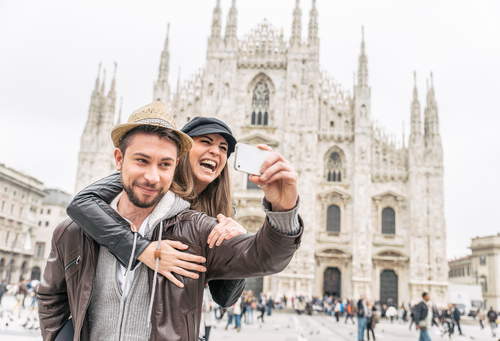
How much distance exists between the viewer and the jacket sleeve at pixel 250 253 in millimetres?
1298

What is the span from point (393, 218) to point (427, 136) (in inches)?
210

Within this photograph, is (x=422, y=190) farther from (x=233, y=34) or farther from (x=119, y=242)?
(x=119, y=242)

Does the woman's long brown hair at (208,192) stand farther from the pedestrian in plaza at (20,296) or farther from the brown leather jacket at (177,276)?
the pedestrian in plaza at (20,296)

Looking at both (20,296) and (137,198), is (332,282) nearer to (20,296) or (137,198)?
(20,296)

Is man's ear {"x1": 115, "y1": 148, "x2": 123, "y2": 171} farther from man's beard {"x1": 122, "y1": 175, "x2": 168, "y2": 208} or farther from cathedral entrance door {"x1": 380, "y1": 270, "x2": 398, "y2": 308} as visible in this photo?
cathedral entrance door {"x1": 380, "y1": 270, "x2": 398, "y2": 308}

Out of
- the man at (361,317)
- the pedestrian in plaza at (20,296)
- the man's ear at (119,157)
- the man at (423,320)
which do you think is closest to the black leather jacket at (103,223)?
the man's ear at (119,157)

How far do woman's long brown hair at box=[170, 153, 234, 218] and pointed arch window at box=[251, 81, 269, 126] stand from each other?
2503 cm

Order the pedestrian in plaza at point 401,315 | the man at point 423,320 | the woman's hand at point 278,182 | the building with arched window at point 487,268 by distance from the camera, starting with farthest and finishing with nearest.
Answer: the building with arched window at point 487,268
the pedestrian in plaza at point 401,315
the man at point 423,320
the woman's hand at point 278,182

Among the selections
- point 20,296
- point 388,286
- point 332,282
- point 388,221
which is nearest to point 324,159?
point 388,221

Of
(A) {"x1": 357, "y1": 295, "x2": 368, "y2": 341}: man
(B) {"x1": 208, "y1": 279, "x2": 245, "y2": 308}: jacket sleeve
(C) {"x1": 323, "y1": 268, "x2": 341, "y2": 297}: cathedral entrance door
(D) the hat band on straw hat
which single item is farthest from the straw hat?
(C) {"x1": 323, "y1": 268, "x2": 341, "y2": 297}: cathedral entrance door

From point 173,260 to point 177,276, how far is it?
0.06 meters

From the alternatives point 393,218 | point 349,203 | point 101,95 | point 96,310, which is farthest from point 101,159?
point 96,310

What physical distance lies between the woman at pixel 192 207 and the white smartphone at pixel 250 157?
0.30 metres

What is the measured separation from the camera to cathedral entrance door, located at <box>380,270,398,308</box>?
2431 centimetres
